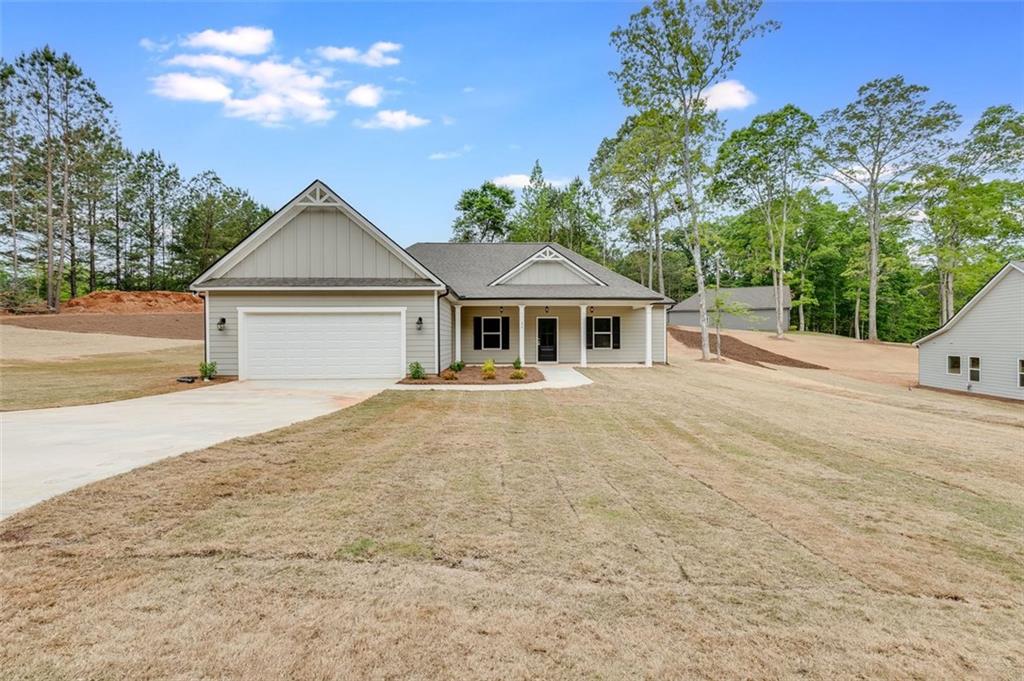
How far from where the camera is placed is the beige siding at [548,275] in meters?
19.4

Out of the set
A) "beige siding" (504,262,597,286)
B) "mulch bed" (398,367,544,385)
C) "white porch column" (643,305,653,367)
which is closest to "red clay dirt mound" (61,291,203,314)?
"beige siding" (504,262,597,286)

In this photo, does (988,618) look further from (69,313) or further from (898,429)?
(69,313)

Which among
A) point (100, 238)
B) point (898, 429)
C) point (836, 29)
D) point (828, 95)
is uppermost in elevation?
→ point (828, 95)

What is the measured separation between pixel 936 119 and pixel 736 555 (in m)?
36.3

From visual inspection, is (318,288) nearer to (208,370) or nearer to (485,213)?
(208,370)

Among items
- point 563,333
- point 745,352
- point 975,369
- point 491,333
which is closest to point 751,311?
point 745,352

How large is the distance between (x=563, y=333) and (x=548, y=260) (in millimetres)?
3053

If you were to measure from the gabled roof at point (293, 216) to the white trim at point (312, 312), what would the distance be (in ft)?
4.25

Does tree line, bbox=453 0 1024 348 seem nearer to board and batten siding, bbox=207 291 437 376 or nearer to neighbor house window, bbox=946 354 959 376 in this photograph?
neighbor house window, bbox=946 354 959 376

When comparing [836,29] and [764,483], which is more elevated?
[836,29]

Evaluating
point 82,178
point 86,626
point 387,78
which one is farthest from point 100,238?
point 86,626

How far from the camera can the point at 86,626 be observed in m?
2.27

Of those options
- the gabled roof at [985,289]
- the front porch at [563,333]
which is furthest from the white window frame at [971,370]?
the front porch at [563,333]

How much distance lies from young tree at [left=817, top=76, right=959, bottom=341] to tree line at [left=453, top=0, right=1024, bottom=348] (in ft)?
0.21
